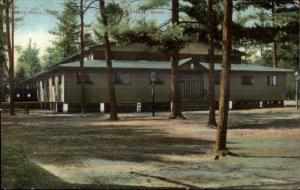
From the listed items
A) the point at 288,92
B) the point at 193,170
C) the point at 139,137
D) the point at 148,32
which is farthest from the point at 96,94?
the point at 288,92

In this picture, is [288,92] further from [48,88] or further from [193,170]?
[193,170]

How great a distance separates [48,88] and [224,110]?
38.9 meters

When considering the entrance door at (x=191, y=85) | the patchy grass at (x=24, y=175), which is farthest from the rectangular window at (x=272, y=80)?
the patchy grass at (x=24, y=175)

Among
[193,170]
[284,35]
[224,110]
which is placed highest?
[284,35]

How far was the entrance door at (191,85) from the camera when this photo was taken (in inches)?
1922

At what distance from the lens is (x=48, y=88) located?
53.6 meters

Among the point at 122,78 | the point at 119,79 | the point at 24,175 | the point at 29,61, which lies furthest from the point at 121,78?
the point at 29,61

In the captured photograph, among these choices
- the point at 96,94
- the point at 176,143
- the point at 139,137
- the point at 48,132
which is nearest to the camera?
the point at 176,143

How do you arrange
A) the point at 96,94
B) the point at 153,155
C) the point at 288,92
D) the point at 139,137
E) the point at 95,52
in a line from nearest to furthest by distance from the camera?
1. the point at 153,155
2. the point at 139,137
3. the point at 96,94
4. the point at 95,52
5. the point at 288,92

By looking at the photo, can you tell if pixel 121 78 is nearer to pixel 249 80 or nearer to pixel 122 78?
pixel 122 78

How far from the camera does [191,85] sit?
49.1m

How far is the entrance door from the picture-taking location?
48.8 m

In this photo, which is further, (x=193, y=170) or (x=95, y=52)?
(x=95, y=52)

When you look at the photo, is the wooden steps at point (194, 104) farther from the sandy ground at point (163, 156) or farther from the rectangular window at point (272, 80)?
the sandy ground at point (163, 156)
